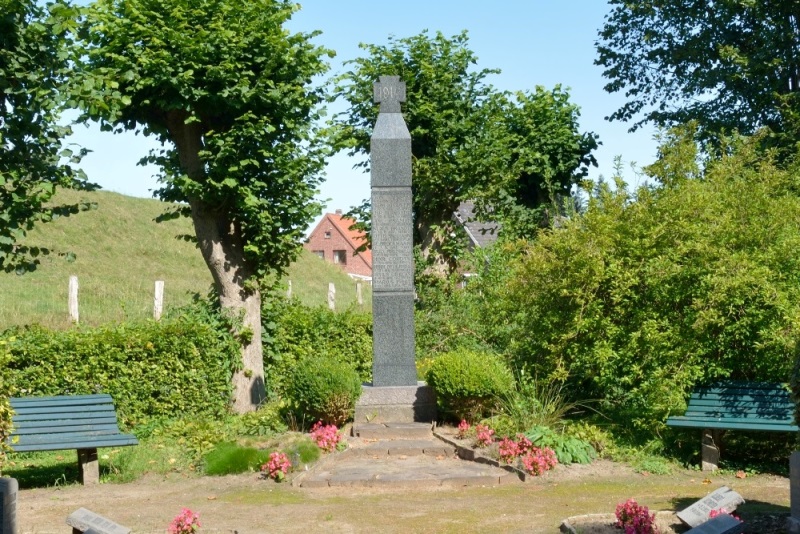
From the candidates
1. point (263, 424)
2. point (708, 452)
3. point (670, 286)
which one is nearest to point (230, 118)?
point (263, 424)

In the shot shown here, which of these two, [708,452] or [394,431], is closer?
[708,452]

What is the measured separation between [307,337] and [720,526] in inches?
433

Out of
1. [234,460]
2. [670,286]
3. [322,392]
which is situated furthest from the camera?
[322,392]

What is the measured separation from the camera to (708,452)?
10297mm

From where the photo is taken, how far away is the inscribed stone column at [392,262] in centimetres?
1291

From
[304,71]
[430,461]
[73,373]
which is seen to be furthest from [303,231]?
[430,461]

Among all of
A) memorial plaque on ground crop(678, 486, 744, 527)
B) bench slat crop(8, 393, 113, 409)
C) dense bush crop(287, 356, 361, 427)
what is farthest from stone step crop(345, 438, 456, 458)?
memorial plaque on ground crop(678, 486, 744, 527)

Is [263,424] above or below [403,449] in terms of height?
above

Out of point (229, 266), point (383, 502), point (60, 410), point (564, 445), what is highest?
point (229, 266)

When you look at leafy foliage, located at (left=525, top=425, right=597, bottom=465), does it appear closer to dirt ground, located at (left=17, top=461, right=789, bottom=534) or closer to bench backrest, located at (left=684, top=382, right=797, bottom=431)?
dirt ground, located at (left=17, top=461, right=789, bottom=534)

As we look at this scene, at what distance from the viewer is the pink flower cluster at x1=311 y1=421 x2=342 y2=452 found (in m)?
11.2

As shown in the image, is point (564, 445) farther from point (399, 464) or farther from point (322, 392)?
point (322, 392)

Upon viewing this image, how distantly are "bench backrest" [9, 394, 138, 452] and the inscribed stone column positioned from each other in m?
3.87

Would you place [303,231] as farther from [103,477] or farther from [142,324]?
[103,477]
